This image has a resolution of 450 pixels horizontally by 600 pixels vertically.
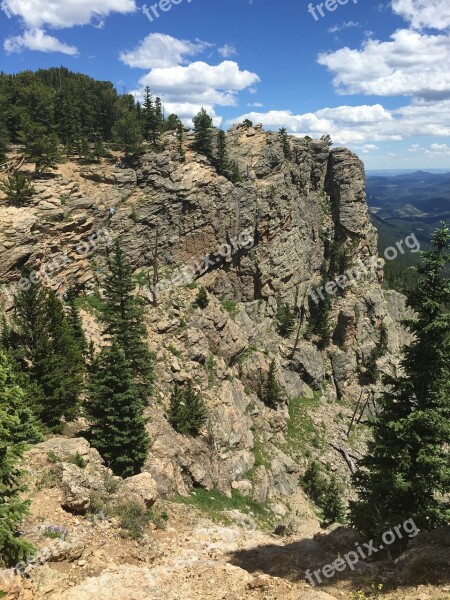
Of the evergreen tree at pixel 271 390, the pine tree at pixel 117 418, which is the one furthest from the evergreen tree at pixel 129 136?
the pine tree at pixel 117 418

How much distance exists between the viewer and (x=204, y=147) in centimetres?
6300

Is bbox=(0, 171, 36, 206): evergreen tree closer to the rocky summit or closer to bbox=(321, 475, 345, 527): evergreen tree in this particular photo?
the rocky summit

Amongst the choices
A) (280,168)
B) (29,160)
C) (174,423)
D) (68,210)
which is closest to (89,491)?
(174,423)

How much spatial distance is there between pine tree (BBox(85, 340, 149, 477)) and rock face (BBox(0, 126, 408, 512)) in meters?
2.12

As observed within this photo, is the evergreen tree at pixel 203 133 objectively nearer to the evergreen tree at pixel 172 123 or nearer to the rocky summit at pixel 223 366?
the rocky summit at pixel 223 366

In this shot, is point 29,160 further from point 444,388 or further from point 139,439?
point 444,388

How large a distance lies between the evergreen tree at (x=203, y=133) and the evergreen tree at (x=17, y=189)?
29.0 m

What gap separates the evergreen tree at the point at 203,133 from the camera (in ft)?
206

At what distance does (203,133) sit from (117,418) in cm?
5147

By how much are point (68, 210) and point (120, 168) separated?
43.1ft

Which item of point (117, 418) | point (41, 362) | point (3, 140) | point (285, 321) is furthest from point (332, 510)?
point (3, 140)

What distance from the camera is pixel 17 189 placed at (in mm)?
41844

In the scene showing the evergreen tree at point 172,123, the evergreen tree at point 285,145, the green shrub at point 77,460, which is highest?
the evergreen tree at point 172,123

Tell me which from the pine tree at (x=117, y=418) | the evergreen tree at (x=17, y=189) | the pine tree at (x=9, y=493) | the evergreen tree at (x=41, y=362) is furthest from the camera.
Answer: the evergreen tree at (x=17, y=189)
